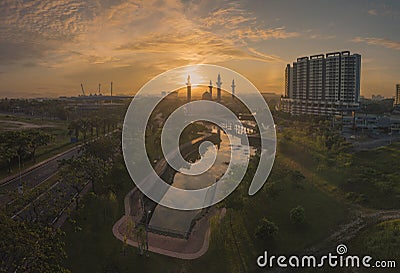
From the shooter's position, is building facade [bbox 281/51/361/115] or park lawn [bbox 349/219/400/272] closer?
park lawn [bbox 349/219/400/272]

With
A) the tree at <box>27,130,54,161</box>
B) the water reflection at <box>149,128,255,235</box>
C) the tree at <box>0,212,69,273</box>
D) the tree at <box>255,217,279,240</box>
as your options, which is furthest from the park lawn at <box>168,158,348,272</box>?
the tree at <box>27,130,54,161</box>

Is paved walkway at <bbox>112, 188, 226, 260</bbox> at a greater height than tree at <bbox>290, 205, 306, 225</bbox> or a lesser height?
lesser

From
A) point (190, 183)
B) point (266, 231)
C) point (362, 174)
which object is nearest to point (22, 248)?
point (266, 231)

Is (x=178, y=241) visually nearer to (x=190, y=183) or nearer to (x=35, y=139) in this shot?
(x=190, y=183)

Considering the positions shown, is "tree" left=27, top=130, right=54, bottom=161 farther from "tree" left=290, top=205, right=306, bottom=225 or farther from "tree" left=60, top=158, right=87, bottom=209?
"tree" left=290, top=205, right=306, bottom=225

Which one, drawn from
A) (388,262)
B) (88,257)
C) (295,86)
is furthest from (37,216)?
(295,86)

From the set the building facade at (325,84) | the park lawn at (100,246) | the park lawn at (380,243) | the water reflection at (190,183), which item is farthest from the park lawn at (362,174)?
the building facade at (325,84)
